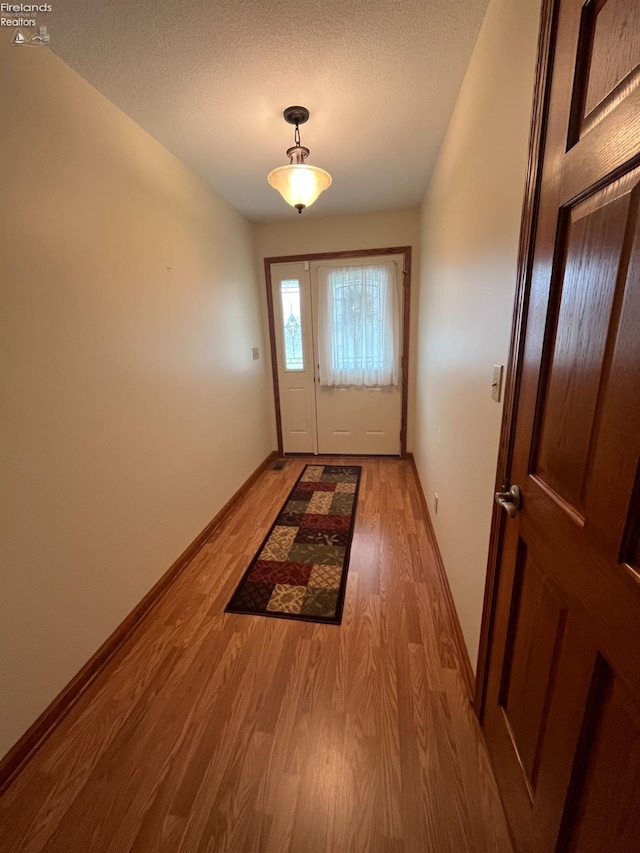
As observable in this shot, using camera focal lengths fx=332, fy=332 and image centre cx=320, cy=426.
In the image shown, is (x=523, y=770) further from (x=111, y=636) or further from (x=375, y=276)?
(x=375, y=276)

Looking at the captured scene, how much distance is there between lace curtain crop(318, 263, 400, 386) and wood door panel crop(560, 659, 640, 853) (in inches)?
121

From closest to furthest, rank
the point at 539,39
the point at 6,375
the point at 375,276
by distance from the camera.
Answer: the point at 539,39, the point at 6,375, the point at 375,276

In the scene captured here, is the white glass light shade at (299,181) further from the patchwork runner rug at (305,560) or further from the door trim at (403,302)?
the patchwork runner rug at (305,560)

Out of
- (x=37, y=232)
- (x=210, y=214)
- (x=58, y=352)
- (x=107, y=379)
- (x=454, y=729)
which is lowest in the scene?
(x=454, y=729)

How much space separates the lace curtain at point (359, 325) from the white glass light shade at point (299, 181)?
5.21 ft

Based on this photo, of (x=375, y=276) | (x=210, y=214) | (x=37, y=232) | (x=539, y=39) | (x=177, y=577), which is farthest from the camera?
(x=375, y=276)

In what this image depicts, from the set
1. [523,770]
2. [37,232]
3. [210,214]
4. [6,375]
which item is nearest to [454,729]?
[523,770]

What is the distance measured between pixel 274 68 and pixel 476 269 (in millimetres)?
1198

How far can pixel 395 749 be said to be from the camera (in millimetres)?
1149

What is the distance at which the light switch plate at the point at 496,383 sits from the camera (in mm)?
1070

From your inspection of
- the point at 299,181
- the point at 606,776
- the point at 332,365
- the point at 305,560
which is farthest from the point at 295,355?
the point at 606,776

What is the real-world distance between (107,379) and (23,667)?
1.13m

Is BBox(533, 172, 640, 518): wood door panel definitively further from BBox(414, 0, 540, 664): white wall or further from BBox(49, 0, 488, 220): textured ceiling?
BBox(49, 0, 488, 220): textured ceiling

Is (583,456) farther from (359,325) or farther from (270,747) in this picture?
(359,325)
